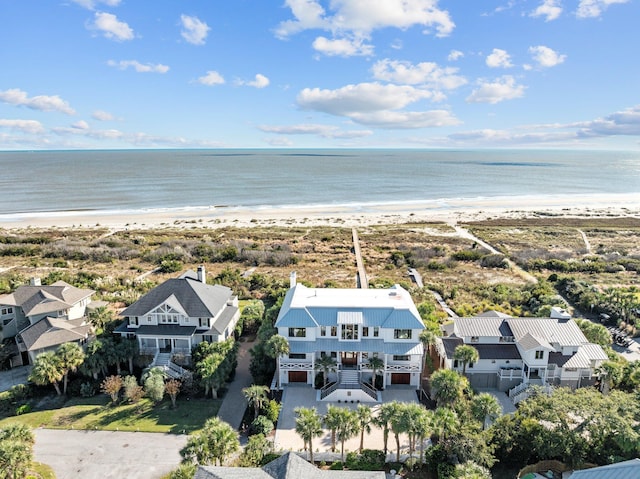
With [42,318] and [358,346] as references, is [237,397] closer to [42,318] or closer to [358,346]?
[358,346]

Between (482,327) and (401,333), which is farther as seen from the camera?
(482,327)

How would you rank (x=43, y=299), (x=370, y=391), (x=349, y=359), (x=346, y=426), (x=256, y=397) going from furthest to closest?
1. (x=43, y=299)
2. (x=349, y=359)
3. (x=370, y=391)
4. (x=256, y=397)
5. (x=346, y=426)

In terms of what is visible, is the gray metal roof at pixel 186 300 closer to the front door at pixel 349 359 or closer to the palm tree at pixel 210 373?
the palm tree at pixel 210 373

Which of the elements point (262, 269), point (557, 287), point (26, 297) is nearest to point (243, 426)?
point (26, 297)

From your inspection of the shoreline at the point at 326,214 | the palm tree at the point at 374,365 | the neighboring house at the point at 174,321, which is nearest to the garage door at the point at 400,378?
the palm tree at the point at 374,365

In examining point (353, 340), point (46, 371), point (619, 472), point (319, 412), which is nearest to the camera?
point (619, 472)

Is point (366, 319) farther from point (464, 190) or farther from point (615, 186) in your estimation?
point (615, 186)

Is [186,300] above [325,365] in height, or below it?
above

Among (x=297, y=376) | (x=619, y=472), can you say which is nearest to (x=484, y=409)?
(x=619, y=472)
